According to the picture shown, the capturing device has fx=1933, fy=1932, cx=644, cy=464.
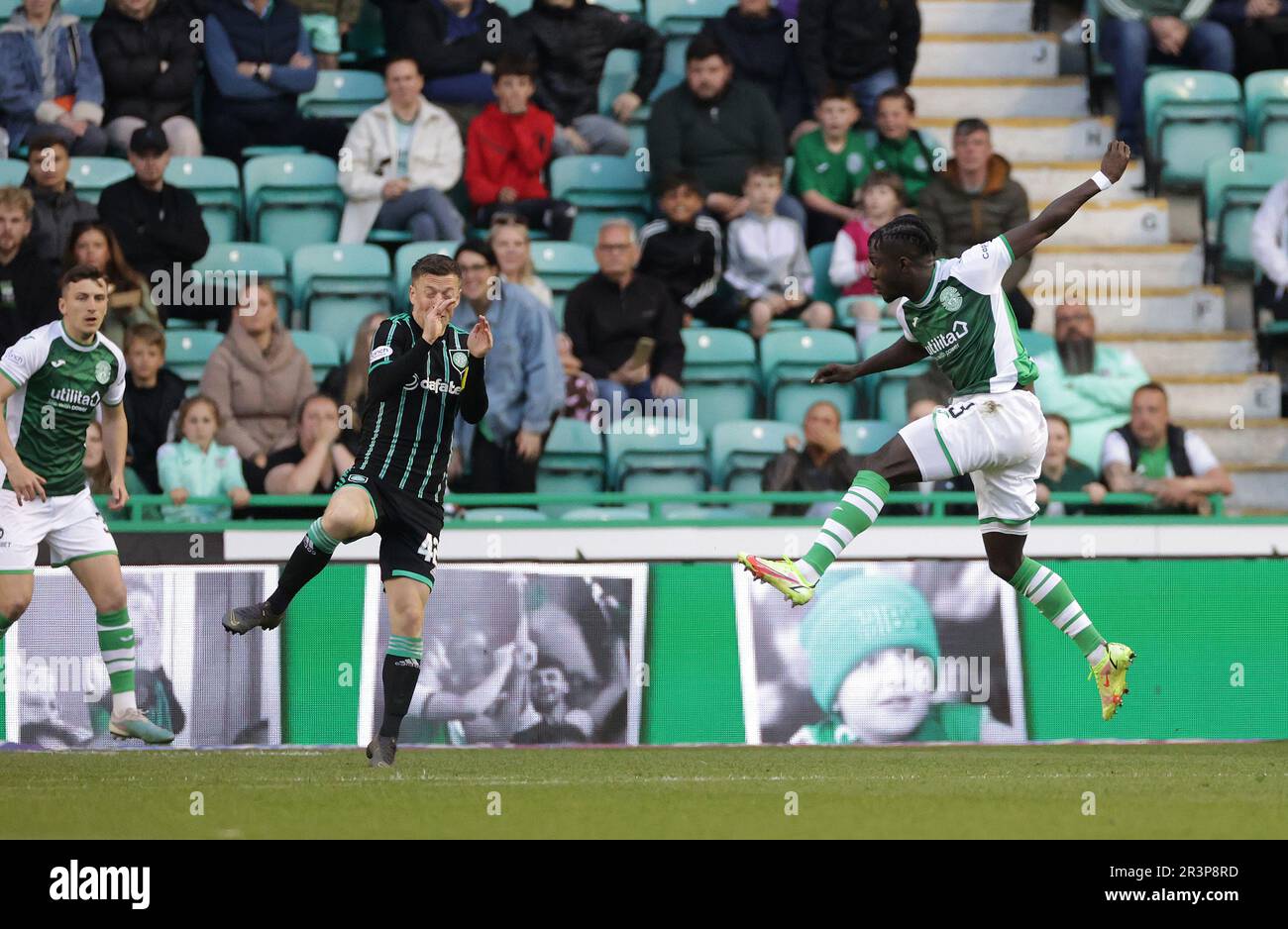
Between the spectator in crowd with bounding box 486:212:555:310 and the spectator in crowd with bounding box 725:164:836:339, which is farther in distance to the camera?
the spectator in crowd with bounding box 725:164:836:339

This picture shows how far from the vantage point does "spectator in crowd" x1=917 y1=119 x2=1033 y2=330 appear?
1474cm

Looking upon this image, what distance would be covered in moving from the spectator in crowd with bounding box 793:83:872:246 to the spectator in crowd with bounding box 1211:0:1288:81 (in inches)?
155

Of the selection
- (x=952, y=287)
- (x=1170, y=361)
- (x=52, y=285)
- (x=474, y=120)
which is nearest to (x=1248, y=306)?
(x=1170, y=361)

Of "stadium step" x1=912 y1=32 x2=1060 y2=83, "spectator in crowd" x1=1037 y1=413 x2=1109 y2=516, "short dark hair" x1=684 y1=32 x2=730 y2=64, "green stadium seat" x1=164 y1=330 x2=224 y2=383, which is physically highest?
"stadium step" x1=912 y1=32 x2=1060 y2=83

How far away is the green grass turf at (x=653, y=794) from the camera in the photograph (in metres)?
7.05

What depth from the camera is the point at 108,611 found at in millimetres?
10031

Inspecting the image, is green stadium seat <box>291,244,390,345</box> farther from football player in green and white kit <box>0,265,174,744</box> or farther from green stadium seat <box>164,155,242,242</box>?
football player in green and white kit <box>0,265,174,744</box>

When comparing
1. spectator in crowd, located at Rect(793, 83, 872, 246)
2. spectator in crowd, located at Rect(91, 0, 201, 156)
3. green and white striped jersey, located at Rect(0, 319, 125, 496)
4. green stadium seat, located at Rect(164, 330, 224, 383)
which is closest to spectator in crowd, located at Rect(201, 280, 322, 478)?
green stadium seat, located at Rect(164, 330, 224, 383)

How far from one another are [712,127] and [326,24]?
11.8 ft

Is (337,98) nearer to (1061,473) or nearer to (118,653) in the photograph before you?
(1061,473)

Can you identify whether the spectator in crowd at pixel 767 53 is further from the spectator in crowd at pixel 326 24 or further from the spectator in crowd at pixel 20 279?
the spectator in crowd at pixel 20 279

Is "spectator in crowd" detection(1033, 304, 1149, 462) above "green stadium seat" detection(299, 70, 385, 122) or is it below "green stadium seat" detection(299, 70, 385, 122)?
below

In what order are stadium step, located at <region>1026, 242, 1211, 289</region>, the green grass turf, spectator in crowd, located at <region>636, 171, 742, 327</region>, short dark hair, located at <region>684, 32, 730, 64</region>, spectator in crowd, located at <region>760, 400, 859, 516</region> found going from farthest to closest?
1. stadium step, located at <region>1026, 242, 1211, 289</region>
2. short dark hair, located at <region>684, 32, 730, 64</region>
3. spectator in crowd, located at <region>636, 171, 742, 327</region>
4. spectator in crowd, located at <region>760, 400, 859, 516</region>
5. the green grass turf

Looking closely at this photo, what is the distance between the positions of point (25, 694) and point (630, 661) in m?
3.66
